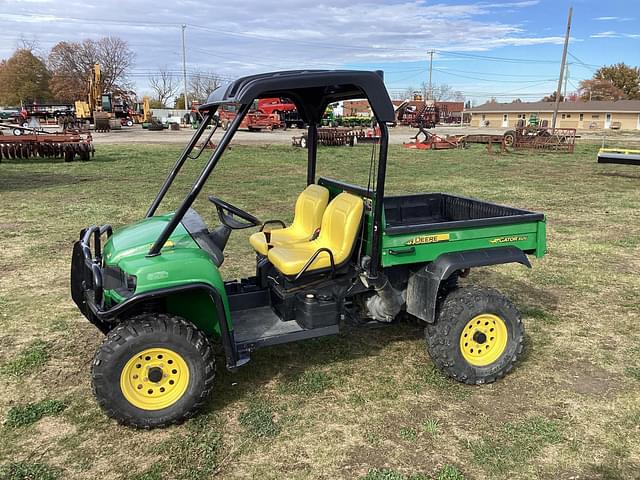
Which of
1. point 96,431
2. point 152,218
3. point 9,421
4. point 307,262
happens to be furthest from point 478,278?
point 9,421

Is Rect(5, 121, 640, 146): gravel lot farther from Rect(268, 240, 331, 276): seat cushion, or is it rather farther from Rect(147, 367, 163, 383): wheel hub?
Rect(147, 367, 163, 383): wheel hub

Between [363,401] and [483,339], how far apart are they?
1.00 metres

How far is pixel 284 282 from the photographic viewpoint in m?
3.90

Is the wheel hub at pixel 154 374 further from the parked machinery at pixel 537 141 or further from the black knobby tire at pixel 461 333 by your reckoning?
the parked machinery at pixel 537 141

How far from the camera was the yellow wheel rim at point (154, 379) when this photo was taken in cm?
320

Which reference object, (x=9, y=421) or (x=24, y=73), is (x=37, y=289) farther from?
(x=24, y=73)

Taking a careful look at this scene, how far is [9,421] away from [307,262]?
7.00 ft

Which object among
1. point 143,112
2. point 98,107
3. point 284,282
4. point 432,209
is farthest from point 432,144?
point 143,112

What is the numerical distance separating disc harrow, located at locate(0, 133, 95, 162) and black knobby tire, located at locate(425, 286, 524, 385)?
1670 cm

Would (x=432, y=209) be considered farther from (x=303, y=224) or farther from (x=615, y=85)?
(x=615, y=85)

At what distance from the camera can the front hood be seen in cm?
344

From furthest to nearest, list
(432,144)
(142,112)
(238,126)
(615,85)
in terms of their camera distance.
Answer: (615,85) < (142,112) < (432,144) < (238,126)

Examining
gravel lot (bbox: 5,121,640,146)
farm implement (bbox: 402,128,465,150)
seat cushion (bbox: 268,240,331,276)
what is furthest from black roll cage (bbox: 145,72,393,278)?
farm implement (bbox: 402,128,465,150)

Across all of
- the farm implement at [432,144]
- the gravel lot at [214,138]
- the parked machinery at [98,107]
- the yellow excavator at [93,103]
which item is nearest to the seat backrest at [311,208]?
the gravel lot at [214,138]
